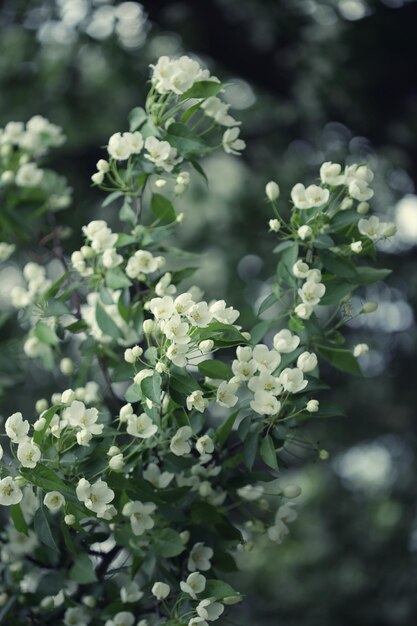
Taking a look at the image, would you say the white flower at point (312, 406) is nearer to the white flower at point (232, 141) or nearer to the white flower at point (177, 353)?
the white flower at point (177, 353)

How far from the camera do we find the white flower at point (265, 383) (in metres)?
1.09

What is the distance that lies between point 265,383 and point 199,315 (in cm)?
13

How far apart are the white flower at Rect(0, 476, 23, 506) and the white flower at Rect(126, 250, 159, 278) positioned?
0.37 meters

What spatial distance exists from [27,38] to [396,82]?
1.33 meters

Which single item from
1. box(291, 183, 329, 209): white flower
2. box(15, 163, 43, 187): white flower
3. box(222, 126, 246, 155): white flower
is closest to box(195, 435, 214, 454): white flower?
box(291, 183, 329, 209): white flower

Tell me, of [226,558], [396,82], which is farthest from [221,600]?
[396,82]

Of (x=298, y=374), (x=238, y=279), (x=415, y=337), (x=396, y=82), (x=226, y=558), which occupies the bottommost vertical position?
(x=415, y=337)

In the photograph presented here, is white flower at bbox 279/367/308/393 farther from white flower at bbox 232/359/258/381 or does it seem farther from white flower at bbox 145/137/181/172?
white flower at bbox 145/137/181/172

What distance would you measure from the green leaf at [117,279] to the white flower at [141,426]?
0.78 ft

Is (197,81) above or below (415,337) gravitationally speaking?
above

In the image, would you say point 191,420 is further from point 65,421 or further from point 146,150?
point 146,150

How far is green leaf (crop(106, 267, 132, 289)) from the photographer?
4.15 feet

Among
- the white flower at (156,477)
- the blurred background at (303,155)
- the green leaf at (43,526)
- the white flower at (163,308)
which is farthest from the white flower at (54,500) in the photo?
the blurred background at (303,155)

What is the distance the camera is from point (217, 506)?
1267 millimetres
